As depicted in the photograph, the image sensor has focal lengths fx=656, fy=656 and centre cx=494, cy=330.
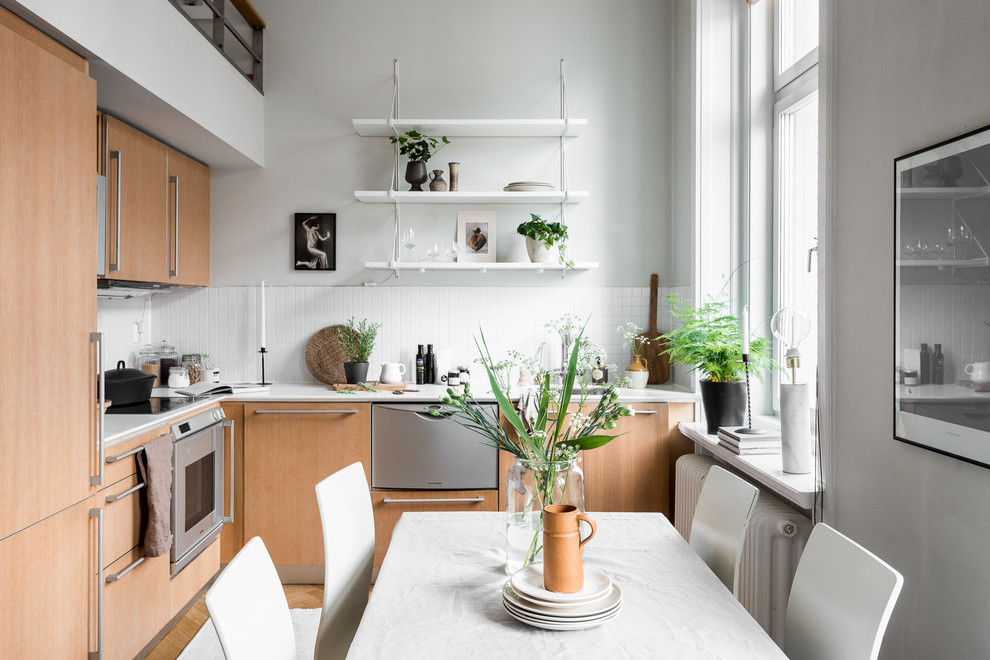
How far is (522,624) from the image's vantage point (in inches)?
48.9

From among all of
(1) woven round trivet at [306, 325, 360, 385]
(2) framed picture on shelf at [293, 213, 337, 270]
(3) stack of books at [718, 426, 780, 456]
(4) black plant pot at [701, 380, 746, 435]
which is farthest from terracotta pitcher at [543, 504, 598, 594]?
(2) framed picture on shelf at [293, 213, 337, 270]

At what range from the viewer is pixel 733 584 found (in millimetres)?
1636

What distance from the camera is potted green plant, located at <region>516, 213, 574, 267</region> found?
3.55 meters

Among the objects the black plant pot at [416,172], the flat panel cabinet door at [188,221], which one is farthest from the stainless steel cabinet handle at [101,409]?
the black plant pot at [416,172]

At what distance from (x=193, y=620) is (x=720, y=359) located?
97.2 inches

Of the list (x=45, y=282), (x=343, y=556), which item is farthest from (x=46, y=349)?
(x=343, y=556)

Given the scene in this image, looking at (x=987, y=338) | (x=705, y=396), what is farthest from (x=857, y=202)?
(x=705, y=396)

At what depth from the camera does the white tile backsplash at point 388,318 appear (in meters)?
3.77

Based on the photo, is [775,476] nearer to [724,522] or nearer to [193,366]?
[724,522]

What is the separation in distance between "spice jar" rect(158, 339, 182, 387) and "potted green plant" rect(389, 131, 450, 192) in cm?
162

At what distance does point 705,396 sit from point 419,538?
1.50 m

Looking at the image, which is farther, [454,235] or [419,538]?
[454,235]

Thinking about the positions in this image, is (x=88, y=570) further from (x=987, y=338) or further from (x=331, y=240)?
(x=987, y=338)

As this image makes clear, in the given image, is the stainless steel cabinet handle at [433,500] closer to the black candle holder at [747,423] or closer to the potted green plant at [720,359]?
the potted green plant at [720,359]
